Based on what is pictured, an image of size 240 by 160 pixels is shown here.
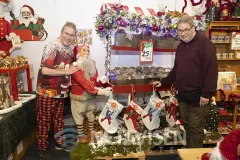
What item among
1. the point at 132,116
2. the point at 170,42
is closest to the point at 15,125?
the point at 132,116

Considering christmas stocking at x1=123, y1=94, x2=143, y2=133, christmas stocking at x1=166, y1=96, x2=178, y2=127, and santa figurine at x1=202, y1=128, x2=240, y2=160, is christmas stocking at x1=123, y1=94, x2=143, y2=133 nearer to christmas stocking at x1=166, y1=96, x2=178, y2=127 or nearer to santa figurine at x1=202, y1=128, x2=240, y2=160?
christmas stocking at x1=166, y1=96, x2=178, y2=127

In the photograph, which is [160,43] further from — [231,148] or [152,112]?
[231,148]

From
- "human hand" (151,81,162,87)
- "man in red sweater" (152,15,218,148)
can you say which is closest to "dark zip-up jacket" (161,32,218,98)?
"man in red sweater" (152,15,218,148)

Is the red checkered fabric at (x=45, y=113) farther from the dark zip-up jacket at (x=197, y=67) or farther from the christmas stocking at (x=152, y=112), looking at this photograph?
the dark zip-up jacket at (x=197, y=67)

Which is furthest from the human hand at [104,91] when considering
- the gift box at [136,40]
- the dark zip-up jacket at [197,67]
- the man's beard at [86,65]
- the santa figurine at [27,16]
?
the santa figurine at [27,16]

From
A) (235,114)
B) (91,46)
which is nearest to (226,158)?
(235,114)

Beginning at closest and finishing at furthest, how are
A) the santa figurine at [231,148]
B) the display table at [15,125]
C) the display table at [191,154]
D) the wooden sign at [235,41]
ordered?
the santa figurine at [231,148]
the display table at [191,154]
the display table at [15,125]
the wooden sign at [235,41]

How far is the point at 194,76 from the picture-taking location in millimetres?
2133

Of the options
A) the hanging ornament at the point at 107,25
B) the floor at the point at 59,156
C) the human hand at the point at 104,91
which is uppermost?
the hanging ornament at the point at 107,25

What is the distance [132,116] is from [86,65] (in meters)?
0.77

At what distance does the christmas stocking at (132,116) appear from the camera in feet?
8.15

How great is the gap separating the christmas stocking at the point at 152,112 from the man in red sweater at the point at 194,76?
0.88 ft

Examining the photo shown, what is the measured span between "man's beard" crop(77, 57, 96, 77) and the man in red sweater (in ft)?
3.04

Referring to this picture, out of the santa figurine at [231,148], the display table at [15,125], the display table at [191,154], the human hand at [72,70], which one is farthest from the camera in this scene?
the human hand at [72,70]
